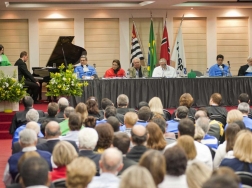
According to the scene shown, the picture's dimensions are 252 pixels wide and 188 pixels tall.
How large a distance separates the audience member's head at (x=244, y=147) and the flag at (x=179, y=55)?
12.4 metres

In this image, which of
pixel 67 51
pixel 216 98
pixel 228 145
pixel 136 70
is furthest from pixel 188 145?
pixel 67 51

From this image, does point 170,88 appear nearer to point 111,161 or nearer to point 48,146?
point 48,146

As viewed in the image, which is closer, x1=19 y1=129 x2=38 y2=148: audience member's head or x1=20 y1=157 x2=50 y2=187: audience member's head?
x1=20 y1=157 x2=50 y2=187: audience member's head

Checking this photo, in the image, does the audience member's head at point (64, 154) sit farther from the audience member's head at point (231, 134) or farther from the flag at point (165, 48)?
the flag at point (165, 48)

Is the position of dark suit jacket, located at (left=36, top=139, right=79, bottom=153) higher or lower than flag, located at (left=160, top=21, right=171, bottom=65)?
lower

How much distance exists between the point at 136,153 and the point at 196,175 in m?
1.57

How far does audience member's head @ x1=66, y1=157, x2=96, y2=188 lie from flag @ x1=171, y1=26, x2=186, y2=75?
13.5 meters

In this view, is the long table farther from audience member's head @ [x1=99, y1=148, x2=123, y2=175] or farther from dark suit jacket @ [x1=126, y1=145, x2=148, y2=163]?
audience member's head @ [x1=99, y1=148, x2=123, y2=175]

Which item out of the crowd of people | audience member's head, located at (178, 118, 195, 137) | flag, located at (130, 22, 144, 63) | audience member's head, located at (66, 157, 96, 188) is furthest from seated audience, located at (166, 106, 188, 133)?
flag, located at (130, 22, 144, 63)

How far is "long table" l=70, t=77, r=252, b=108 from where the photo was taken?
1359cm

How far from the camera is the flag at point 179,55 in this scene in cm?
1738

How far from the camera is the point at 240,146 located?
4.89 meters

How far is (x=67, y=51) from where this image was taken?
606 inches

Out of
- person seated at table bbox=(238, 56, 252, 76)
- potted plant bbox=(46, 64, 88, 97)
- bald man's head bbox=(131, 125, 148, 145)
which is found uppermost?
person seated at table bbox=(238, 56, 252, 76)
